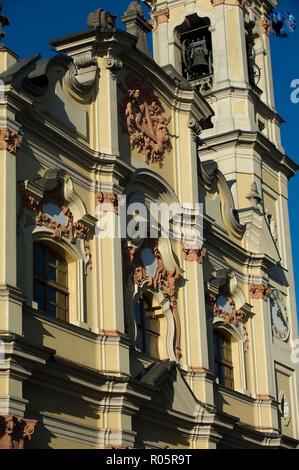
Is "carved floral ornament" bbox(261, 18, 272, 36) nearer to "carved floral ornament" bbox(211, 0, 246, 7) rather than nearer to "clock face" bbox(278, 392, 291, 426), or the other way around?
"carved floral ornament" bbox(211, 0, 246, 7)

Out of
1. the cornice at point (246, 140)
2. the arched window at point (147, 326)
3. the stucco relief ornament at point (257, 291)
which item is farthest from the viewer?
the cornice at point (246, 140)

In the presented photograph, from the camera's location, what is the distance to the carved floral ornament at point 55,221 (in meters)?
20.4

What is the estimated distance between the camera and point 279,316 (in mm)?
30000

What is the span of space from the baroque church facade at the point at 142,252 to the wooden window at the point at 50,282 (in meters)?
0.04

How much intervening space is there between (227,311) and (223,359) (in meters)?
1.17

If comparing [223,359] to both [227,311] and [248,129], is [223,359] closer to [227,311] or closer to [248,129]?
[227,311]

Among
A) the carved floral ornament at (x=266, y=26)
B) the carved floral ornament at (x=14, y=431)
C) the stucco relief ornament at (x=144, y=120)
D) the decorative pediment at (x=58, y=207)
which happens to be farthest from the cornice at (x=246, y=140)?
the carved floral ornament at (x=14, y=431)

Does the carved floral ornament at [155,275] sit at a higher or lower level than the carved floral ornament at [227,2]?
lower

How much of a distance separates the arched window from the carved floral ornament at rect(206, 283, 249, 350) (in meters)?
2.30

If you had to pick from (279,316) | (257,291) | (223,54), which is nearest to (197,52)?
(223,54)

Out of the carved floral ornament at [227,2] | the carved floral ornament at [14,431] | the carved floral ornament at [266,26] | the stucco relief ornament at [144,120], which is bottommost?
the carved floral ornament at [14,431]

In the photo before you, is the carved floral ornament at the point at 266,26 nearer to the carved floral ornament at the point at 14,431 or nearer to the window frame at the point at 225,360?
the window frame at the point at 225,360

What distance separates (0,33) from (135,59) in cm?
447
